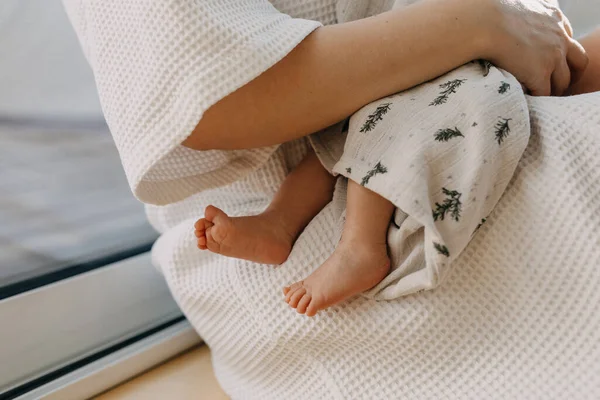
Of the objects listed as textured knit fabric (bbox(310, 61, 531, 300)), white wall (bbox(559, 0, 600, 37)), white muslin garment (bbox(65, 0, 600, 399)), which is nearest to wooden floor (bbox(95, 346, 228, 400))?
white muslin garment (bbox(65, 0, 600, 399))

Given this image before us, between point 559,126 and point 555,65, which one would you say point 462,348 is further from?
point 555,65

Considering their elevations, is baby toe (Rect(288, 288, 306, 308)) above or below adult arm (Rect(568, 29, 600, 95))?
below

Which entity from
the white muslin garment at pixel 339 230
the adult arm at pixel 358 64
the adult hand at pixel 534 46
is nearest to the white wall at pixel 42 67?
the white muslin garment at pixel 339 230

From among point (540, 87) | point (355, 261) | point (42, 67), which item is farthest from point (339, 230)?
point (42, 67)

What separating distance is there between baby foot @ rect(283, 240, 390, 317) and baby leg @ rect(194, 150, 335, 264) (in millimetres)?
75

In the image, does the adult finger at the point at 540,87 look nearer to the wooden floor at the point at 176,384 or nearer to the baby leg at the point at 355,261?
the baby leg at the point at 355,261

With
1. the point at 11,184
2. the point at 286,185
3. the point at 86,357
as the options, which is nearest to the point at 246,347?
the point at 286,185

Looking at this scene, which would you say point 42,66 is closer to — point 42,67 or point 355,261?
point 42,67

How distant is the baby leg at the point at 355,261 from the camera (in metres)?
0.56

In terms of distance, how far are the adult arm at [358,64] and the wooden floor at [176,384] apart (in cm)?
43

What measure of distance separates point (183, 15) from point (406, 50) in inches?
9.2

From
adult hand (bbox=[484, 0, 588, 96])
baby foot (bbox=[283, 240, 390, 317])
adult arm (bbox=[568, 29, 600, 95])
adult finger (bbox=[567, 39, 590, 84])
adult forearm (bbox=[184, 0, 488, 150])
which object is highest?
adult forearm (bbox=[184, 0, 488, 150])

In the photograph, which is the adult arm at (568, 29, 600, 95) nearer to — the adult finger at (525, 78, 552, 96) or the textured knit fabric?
the adult finger at (525, 78, 552, 96)

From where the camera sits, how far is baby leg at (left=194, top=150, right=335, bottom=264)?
604 millimetres
